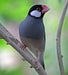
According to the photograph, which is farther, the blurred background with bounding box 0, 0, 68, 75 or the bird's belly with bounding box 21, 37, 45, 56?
the bird's belly with bounding box 21, 37, 45, 56

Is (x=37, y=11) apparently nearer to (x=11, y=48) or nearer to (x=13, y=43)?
(x=11, y=48)

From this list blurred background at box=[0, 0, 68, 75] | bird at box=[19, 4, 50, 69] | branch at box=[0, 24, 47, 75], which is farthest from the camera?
bird at box=[19, 4, 50, 69]

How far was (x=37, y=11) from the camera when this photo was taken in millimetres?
1245

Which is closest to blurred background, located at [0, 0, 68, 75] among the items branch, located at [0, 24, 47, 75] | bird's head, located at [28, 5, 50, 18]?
bird's head, located at [28, 5, 50, 18]

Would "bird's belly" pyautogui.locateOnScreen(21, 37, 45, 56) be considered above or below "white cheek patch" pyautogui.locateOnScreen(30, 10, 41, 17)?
below

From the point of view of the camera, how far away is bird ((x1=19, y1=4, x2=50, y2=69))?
1165mm

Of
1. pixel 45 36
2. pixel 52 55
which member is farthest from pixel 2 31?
pixel 45 36

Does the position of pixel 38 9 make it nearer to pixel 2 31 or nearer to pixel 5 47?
pixel 5 47

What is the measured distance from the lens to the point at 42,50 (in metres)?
1.21

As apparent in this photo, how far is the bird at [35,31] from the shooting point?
1165mm

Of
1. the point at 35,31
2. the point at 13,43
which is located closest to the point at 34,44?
the point at 35,31

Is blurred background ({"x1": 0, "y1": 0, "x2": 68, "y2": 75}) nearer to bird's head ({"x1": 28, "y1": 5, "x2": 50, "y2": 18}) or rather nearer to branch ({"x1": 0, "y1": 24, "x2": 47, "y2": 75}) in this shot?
bird's head ({"x1": 28, "y1": 5, "x2": 50, "y2": 18})

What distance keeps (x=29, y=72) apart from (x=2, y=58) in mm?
190

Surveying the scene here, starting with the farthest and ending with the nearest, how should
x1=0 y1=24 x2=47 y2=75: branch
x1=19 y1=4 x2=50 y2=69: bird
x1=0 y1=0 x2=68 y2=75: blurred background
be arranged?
x1=19 y1=4 x2=50 y2=69: bird → x1=0 y1=0 x2=68 y2=75: blurred background → x1=0 y1=24 x2=47 y2=75: branch
